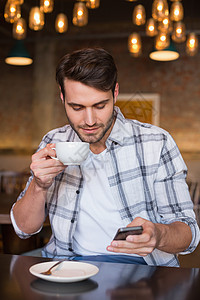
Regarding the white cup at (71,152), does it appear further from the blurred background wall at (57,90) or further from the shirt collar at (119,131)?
the blurred background wall at (57,90)

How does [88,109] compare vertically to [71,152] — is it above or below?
above

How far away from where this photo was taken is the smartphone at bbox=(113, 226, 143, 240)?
1.06 meters

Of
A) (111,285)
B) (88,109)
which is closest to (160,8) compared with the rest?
(88,109)

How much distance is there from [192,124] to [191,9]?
1.92 meters

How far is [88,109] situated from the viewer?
148cm

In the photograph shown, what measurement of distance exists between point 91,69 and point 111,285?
31.1 inches

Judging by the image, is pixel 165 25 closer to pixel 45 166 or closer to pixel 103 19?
pixel 103 19

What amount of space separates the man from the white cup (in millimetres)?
96

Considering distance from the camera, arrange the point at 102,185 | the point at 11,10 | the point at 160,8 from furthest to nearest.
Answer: the point at 160,8
the point at 11,10
the point at 102,185

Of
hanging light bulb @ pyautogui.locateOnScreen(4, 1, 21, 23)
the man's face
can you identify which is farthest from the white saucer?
hanging light bulb @ pyautogui.locateOnScreen(4, 1, 21, 23)

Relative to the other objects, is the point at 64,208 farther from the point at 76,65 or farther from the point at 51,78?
the point at 51,78

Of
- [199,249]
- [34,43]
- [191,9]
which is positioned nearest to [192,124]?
[191,9]

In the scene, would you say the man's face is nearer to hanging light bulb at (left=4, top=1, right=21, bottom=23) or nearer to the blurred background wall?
hanging light bulb at (left=4, top=1, right=21, bottom=23)

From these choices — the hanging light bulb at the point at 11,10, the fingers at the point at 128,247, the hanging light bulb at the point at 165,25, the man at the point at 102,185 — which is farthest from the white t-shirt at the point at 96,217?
the hanging light bulb at the point at 165,25
